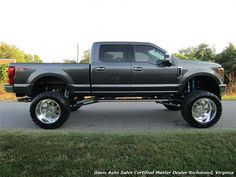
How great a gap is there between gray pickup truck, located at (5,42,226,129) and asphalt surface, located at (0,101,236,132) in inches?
17.0

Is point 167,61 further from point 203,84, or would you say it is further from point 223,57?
point 223,57

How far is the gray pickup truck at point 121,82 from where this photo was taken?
7090 mm

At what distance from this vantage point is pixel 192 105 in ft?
23.2

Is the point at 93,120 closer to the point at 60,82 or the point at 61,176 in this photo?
the point at 60,82

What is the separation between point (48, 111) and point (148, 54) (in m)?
2.67

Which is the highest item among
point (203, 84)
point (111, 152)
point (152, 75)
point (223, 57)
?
point (223, 57)

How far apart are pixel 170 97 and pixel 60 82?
2.65 metres

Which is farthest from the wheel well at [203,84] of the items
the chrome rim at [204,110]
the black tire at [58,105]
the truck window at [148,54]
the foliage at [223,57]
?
the foliage at [223,57]

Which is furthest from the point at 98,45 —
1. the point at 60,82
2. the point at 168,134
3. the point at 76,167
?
the point at 76,167

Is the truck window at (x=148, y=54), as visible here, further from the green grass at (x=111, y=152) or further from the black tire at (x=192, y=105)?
the green grass at (x=111, y=152)

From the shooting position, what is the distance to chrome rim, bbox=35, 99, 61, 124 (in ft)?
23.1

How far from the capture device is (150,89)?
742 cm

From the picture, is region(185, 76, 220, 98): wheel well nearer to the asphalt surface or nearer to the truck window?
the asphalt surface

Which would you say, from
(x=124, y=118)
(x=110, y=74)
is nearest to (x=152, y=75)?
(x=110, y=74)
